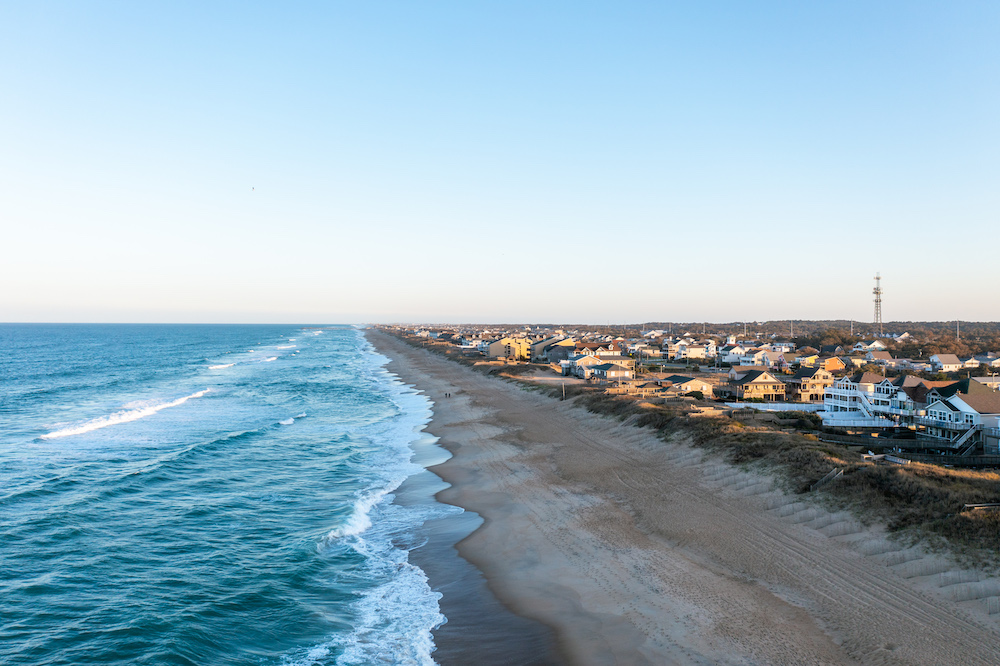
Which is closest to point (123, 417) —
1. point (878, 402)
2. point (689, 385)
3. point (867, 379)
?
point (689, 385)

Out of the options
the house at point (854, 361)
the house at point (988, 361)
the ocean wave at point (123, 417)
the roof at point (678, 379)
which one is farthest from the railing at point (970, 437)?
the ocean wave at point (123, 417)

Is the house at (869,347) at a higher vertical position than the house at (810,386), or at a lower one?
higher

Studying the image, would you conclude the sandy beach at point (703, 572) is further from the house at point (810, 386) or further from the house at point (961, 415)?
the house at point (810, 386)

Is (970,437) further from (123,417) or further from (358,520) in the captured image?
(123,417)

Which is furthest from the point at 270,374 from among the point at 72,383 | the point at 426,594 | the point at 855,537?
the point at 855,537

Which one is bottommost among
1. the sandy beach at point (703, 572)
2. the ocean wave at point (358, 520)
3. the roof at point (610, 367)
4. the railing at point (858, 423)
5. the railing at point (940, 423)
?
the ocean wave at point (358, 520)
